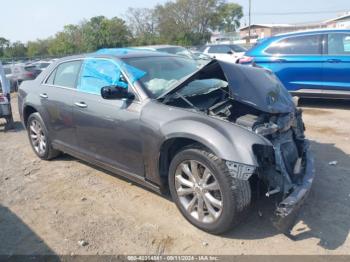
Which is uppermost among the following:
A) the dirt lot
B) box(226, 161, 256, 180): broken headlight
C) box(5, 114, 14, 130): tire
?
box(226, 161, 256, 180): broken headlight

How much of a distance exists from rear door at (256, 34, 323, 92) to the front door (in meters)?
5.01

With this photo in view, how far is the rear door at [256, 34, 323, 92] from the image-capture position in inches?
309

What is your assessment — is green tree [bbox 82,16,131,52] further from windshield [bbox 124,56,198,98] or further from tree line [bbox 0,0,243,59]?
windshield [bbox 124,56,198,98]

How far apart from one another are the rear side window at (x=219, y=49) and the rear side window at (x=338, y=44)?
29.2 ft

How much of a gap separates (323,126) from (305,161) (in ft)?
10.8

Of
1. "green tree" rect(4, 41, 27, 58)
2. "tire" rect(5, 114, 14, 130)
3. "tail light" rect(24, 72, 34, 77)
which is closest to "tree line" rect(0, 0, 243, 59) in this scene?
"green tree" rect(4, 41, 27, 58)

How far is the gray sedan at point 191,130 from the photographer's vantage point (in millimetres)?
3129

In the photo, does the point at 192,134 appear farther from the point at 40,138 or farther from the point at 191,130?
the point at 40,138

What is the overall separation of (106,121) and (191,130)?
4.08ft

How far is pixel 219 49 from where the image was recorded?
16969 millimetres

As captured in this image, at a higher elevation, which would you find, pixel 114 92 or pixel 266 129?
pixel 114 92

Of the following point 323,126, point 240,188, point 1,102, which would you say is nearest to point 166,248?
point 240,188

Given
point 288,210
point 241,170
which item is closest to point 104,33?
point 241,170

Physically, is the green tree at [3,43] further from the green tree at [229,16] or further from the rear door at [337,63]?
the rear door at [337,63]
